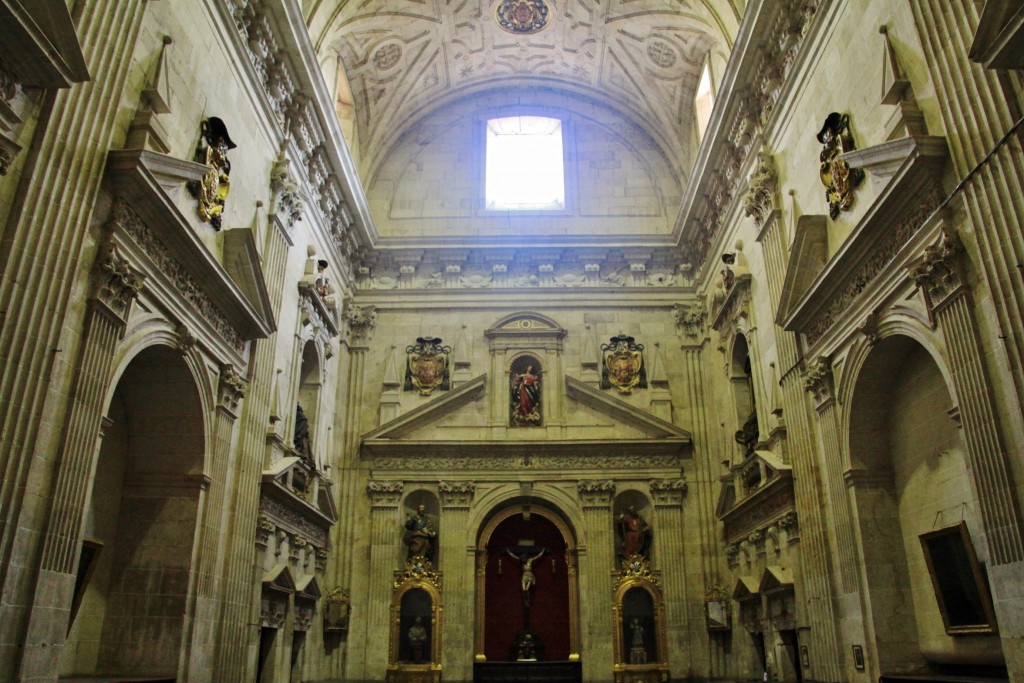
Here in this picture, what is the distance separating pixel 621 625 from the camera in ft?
52.5

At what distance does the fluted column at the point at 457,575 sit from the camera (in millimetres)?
15734

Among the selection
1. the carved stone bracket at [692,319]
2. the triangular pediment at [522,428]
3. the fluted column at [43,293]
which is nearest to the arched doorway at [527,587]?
the triangular pediment at [522,428]

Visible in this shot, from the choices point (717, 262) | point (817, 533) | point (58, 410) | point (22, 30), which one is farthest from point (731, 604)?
point (22, 30)

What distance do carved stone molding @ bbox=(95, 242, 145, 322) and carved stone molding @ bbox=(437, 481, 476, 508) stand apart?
9.53m

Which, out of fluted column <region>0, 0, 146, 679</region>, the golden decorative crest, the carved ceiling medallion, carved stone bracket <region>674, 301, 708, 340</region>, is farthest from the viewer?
the carved ceiling medallion

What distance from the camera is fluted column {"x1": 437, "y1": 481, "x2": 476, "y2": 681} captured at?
51.6 ft

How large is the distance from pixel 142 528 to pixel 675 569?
10.3 meters

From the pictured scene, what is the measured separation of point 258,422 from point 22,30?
6741 millimetres

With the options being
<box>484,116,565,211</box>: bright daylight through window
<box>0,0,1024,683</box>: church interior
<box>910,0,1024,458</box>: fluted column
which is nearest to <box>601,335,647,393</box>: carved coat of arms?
<box>0,0,1024,683</box>: church interior

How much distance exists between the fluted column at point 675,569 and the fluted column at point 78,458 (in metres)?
11.6

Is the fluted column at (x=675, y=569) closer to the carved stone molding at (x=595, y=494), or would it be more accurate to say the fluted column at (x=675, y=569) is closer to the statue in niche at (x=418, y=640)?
the carved stone molding at (x=595, y=494)

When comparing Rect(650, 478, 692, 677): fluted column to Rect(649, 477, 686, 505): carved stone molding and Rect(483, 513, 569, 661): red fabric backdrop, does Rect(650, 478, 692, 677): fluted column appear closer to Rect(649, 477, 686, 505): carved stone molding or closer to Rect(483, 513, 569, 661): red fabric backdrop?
Rect(649, 477, 686, 505): carved stone molding

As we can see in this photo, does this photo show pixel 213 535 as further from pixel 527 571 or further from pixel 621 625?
pixel 621 625

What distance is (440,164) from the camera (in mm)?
20469
